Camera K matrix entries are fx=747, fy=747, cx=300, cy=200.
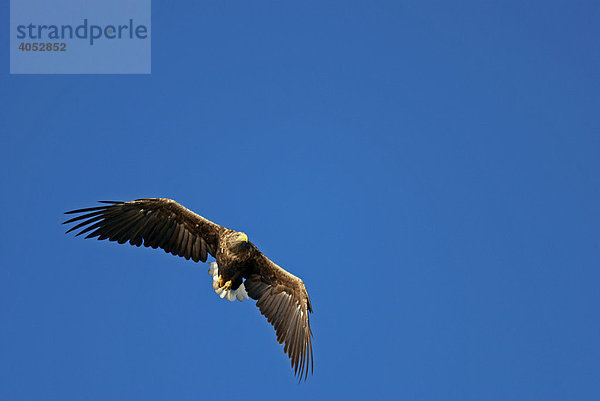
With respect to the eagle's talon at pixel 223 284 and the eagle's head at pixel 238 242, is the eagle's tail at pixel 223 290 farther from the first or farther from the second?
the eagle's head at pixel 238 242

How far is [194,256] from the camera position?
14.0 meters

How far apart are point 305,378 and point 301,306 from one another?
54.6 inches

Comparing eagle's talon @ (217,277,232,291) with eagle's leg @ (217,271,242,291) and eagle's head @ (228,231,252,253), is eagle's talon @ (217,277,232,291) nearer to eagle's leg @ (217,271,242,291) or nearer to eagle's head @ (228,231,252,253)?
eagle's leg @ (217,271,242,291)

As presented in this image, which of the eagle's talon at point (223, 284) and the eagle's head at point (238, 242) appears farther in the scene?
the eagle's talon at point (223, 284)

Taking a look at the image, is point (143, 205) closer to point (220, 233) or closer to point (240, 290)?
point (220, 233)

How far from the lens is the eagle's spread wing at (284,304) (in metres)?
13.6

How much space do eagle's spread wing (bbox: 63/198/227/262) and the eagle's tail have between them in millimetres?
317

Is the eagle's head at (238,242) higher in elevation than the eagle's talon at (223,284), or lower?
higher

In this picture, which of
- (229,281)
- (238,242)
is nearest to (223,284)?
(229,281)

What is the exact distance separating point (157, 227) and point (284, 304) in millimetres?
2774

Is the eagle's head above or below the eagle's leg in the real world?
above

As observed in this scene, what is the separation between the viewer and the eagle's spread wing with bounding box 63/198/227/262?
45.1 feet

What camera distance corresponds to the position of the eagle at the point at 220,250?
13.6 m

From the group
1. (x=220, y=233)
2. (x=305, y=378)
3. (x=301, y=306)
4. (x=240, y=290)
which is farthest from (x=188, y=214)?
(x=305, y=378)
